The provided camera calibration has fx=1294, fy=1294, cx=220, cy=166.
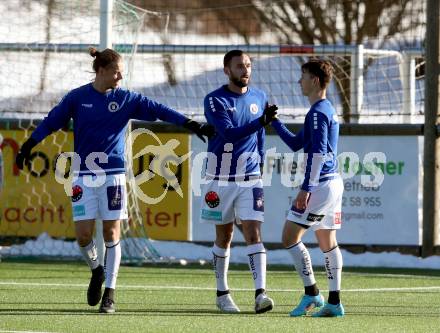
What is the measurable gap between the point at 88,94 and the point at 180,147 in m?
5.36

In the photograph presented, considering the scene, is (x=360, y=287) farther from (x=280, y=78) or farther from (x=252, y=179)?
(x=280, y=78)

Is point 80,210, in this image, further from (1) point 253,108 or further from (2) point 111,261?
(1) point 253,108

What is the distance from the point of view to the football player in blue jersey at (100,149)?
10422mm

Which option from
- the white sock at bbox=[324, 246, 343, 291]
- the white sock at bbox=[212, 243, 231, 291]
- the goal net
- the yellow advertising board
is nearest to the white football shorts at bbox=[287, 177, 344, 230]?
the white sock at bbox=[324, 246, 343, 291]

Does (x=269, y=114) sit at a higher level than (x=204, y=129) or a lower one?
higher

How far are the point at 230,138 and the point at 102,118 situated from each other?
1.07 m

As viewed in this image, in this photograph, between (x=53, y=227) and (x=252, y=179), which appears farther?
(x=53, y=227)

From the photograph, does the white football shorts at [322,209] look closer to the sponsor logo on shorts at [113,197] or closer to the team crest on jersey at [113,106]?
the sponsor logo on shorts at [113,197]

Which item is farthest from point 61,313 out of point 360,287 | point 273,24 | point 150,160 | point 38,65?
point 273,24

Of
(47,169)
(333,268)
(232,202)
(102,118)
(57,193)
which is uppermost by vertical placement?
(102,118)

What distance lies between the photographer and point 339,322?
31.7 feet

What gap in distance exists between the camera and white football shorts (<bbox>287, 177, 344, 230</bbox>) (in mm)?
10055

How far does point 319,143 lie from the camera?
32.2ft

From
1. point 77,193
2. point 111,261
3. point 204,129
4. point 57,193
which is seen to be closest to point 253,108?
point 204,129
